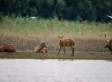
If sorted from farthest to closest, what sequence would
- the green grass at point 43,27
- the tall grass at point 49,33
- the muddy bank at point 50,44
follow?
1. the green grass at point 43,27
2. the tall grass at point 49,33
3. the muddy bank at point 50,44

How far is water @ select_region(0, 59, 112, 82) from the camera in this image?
11.1 metres

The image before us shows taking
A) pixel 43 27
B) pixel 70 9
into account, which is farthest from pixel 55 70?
pixel 70 9

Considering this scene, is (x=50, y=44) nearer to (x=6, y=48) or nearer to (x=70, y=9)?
(x=6, y=48)

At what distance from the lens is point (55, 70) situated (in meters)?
13.4

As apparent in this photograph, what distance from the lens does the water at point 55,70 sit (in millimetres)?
11070

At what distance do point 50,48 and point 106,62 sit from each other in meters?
6.70

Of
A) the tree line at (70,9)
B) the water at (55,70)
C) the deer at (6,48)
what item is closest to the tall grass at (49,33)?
the deer at (6,48)

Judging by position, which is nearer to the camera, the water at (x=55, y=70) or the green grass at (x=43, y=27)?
the water at (x=55, y=70)

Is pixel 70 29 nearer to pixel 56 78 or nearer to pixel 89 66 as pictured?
pixel 89 66

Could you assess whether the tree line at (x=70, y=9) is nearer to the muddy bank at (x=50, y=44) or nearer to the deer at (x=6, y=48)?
the muddy bank at (x=50, y=44)

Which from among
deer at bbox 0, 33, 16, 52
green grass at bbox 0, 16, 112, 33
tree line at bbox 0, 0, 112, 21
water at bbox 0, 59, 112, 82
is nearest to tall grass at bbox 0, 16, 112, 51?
green grass at bbox 0, 16, 112, 33

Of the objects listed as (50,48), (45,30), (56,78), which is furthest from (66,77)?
(45,30)

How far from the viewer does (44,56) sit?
17.5 metres

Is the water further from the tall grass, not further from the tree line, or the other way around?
the tree line
